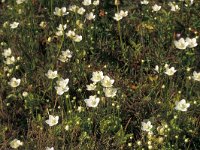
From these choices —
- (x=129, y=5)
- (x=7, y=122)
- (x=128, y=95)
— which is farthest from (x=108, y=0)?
(x=7, y=122)

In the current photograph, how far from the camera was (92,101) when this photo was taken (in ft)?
13.1

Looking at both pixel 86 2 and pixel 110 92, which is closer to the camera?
pixel 110 92

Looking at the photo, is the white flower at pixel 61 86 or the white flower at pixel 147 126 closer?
the white flower at pixel 147 126

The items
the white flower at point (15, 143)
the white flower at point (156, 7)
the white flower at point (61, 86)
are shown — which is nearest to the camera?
the white flower at point (15, 143)

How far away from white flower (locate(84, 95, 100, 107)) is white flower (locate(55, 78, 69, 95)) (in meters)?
0.21

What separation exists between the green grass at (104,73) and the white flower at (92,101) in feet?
0.25

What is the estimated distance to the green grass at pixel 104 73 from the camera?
391cm

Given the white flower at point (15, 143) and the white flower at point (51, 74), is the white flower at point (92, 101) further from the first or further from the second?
the white flower at point (15, 143)

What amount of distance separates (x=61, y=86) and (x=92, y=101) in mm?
331

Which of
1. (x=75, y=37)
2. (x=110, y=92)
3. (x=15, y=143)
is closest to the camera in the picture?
(x=15, y=143)

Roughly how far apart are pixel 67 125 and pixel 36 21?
1.71 metres

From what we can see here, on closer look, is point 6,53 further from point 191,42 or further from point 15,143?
point 191,42

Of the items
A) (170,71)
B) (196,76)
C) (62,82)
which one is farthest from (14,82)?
(196,76)

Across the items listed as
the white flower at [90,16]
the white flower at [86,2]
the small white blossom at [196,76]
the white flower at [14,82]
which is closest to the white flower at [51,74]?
the white flower at [14,82]
